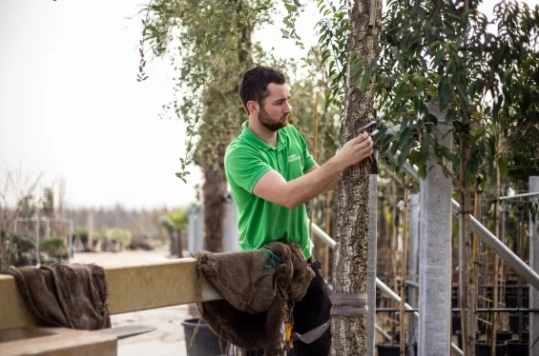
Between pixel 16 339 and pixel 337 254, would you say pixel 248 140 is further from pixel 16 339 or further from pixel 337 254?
pixel 16 339

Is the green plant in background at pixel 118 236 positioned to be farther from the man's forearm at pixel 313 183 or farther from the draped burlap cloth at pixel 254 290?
the man's forearm at pixel 313 183

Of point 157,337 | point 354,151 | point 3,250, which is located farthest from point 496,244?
point 3,250

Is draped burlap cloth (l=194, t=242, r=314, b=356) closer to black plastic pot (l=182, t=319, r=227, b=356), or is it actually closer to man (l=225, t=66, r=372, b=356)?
man (l=225, t=66, r=372, b=356)

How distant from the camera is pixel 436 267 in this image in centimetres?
320

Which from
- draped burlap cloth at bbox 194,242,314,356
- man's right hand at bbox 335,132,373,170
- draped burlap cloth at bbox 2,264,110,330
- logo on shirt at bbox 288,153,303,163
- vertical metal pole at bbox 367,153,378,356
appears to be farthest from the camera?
logo on shirt at bbox 288,153,303,163

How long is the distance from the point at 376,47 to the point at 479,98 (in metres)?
0.43

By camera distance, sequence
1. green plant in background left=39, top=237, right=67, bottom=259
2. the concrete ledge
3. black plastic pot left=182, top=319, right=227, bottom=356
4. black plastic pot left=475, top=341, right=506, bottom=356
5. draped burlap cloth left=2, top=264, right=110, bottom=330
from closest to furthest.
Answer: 1. the concrete ledge
2. draped burlap cloth left=2, top=264, right=110, bottom=330
3. black plastic pot left=475, top=341, right=506, bottom=356
4. black plastic pot left=182, top=319, right=227, bottom=356
5. green plant in background left=39, top=237, right=67, bottom=259

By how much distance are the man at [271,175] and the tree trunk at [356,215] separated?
0.21 m

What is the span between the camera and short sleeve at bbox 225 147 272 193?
3.44 metres

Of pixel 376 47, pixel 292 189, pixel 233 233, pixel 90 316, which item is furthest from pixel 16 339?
pixel 233 233

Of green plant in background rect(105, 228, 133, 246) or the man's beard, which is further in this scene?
green plant in background rect(105, 228, 133, 246)

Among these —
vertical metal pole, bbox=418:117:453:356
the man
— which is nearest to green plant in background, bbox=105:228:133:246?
the man

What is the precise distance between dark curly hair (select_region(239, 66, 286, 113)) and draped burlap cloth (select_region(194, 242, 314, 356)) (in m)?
0.64

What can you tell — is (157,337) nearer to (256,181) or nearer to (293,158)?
(293,158)
